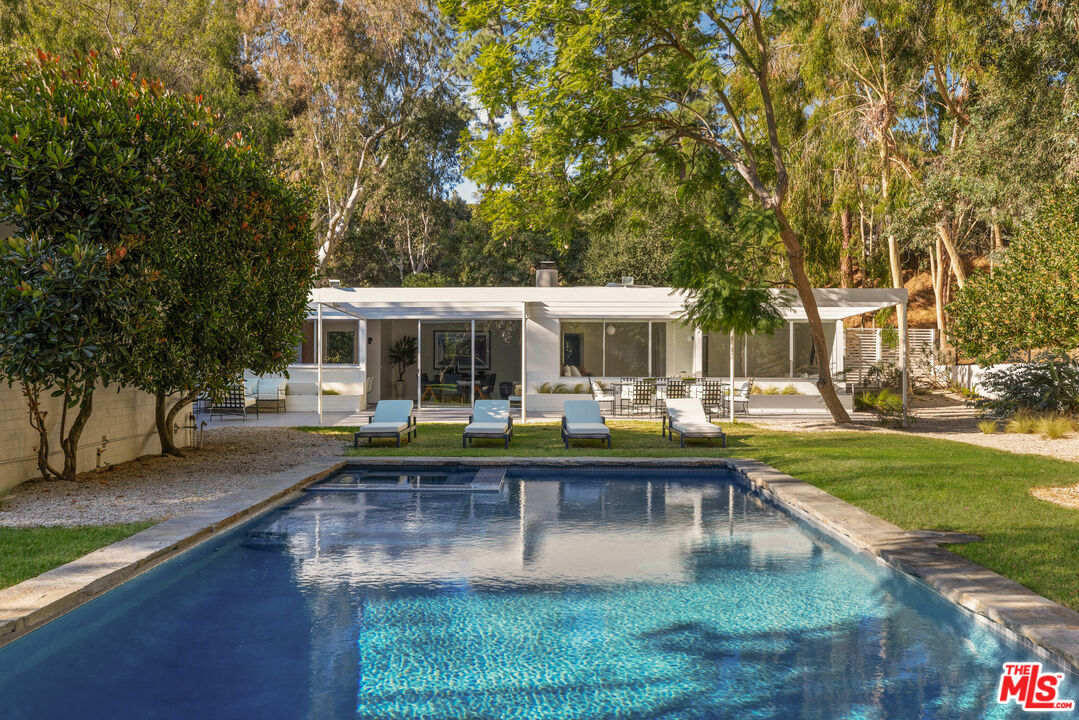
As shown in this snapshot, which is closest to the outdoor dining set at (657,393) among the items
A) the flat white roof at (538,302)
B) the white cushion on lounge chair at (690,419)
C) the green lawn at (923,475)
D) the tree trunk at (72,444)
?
the green lawn at (923,475)

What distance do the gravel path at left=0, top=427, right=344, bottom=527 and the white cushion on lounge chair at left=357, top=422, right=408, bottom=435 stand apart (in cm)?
48

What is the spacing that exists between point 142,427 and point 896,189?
2011 centimetres

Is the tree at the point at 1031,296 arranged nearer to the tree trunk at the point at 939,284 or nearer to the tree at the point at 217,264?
the tree trunk at the point at 939,284

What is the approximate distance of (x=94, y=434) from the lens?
1024 centimetres

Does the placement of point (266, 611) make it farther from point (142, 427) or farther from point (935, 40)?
point (935, 40)

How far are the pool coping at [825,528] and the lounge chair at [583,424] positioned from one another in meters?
3.46

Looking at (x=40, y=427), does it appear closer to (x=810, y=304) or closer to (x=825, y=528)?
(x=825, y=528)

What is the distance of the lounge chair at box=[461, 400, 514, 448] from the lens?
13023 millimetres

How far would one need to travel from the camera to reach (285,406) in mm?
19609

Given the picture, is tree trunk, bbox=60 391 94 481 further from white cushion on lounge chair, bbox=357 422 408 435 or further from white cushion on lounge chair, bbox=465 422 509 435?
white cushion on lounge chair, bbox=465 422 509 435

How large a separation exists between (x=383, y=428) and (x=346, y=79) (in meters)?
16.3

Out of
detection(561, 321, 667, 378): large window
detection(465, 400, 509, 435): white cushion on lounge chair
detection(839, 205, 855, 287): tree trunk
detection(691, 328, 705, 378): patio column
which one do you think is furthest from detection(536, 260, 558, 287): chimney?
detection(839, 205, 855, 287): tree trunk

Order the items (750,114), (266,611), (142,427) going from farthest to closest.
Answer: (750,114) → (142,427) → (266,611)

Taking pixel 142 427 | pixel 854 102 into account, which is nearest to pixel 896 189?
pixel 854 102
